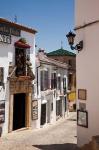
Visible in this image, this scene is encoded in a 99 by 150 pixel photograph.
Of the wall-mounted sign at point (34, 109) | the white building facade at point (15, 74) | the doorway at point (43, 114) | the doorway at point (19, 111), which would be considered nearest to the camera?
the white building facade at point (15, 74)

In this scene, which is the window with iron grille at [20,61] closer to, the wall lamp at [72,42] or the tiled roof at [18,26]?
the tiled roof at [18,26]

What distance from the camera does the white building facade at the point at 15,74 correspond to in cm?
1839

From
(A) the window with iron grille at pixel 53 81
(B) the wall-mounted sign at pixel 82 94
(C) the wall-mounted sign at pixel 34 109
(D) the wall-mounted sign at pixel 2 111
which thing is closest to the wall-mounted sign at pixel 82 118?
(B) the wall-mounted sign at pixel 82 94

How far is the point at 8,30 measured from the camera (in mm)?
18672

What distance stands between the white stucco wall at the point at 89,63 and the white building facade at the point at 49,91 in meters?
9.43

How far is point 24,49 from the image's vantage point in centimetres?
2041

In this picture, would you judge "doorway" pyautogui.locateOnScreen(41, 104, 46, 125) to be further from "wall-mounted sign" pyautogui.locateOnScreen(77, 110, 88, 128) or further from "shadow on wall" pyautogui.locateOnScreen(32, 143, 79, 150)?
"wall-mounted sign" pyautogui.locateOnScreen(77, 110, 88, 128)

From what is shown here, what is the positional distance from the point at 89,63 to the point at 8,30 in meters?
7.83

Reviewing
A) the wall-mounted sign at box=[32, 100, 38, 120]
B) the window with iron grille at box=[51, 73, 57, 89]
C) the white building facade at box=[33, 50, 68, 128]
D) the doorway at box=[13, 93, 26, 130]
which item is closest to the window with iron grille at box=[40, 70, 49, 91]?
the white building facade at box=[33, 50, 68, 128]

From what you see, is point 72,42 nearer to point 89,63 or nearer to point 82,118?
point 89,63

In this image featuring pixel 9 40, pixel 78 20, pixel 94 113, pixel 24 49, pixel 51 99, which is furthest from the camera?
pixel 51 99

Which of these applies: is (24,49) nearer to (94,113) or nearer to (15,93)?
(15,93)

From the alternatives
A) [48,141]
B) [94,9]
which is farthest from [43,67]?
[94,9]

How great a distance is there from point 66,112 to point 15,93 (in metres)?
15.2
